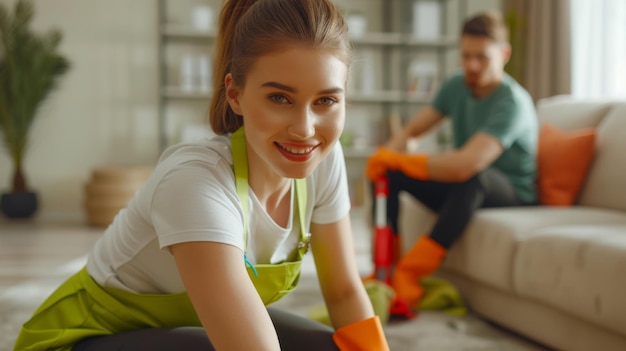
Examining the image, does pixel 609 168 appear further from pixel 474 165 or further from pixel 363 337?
pixel 363 337

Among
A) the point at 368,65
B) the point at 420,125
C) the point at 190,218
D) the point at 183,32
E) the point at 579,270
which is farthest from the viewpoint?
the point at 368,65

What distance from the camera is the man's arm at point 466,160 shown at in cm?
229

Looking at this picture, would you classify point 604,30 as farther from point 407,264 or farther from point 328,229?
point 328,229

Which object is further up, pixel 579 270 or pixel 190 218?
pixel 190 218

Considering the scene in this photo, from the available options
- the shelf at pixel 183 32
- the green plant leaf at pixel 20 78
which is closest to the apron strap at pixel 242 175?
the shelf at pixel 183 32

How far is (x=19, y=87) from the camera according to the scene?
460 centimetres

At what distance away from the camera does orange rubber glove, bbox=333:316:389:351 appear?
1060 mm

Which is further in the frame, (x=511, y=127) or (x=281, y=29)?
(x=511, y=127)

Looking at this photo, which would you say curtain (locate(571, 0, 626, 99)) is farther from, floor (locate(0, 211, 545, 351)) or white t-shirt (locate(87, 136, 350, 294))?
white t-shirt (locate(87, 136, 350, 294))

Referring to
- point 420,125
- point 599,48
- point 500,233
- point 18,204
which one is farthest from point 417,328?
point 18,204

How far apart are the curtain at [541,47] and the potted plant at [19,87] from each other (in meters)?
3.23

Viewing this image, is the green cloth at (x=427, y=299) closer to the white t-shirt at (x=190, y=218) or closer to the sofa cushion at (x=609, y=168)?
the sofa cushion at (x=609, y=168)

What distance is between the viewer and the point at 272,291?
108 centimetres

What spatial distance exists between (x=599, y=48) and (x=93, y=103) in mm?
3522
